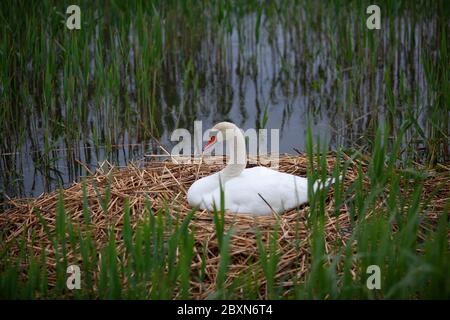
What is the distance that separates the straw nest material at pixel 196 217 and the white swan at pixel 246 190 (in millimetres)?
106

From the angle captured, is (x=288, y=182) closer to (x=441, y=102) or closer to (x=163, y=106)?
(x=441, y=102)

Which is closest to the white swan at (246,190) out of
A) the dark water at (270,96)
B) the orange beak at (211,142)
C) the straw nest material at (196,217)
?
the orange beak at (211,142)

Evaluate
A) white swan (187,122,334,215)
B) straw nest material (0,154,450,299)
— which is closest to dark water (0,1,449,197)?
straw nest material (0,154,450,299)

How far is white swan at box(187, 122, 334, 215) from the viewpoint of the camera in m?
4.42

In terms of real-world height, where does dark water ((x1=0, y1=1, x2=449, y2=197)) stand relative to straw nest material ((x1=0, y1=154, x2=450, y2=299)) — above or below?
above

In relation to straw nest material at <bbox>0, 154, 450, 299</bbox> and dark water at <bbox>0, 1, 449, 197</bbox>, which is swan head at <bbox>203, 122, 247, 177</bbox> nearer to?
straw nest material at <bbox>0, 154, 450, 299</bbox>

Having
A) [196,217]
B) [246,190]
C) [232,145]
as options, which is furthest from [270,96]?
[196,217]

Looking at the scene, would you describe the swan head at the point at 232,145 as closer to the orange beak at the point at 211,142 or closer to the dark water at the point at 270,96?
the orange beak at the point at 211,142

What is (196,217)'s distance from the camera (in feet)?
14.2

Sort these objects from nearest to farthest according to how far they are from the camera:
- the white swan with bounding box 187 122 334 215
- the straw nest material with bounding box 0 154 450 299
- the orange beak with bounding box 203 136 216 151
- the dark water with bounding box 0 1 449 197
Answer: the straw nest material with bounding box 0 154 450 299 → the white swan with bounding box 187 122 334 215 → the orange beak with bounding box 203 136 216 151 → the dark water with bounding box 0 1 449 197

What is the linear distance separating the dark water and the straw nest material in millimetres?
716

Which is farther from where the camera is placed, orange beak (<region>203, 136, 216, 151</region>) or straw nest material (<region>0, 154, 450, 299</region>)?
orange beak (<region>203, 136, 216, 151</region>)

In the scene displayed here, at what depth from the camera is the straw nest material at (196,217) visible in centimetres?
378
